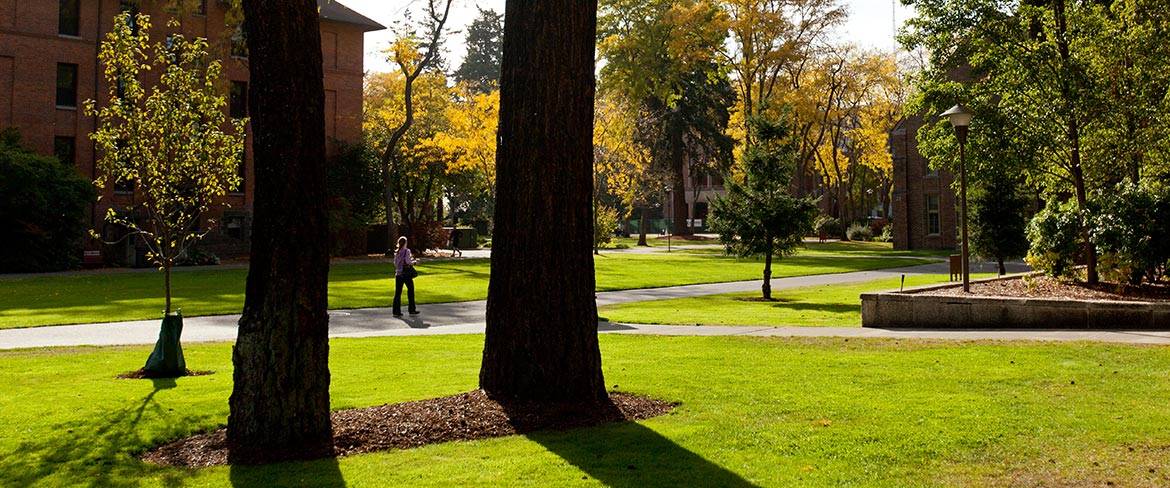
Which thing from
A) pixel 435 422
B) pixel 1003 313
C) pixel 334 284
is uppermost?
pixel 334 284

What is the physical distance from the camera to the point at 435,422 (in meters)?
7.46

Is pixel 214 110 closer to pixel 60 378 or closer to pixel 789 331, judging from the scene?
pixel 60 378

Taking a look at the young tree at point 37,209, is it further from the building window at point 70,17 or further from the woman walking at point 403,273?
the woman walking at point 403,273

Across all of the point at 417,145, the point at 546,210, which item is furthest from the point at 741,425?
the point at 417,145

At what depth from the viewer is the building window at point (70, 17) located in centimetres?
3738

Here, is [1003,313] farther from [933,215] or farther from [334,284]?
[933,215]

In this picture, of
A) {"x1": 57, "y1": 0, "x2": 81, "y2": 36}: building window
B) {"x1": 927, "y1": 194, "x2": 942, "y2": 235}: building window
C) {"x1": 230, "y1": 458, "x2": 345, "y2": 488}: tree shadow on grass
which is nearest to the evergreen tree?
{"x1": 927, "y1": 194, "x2": 942, "y2": 235}: building window

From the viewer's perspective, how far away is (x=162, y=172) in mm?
13023

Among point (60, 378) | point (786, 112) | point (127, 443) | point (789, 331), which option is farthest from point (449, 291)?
point (127, 443)

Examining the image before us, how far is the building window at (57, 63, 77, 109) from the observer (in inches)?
1470

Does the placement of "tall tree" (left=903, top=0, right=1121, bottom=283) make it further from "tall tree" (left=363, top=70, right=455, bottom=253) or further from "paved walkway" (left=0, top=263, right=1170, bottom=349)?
"tall tree" (left=363, top=70, right=455, bottom=253)

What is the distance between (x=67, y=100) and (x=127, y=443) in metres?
36.2

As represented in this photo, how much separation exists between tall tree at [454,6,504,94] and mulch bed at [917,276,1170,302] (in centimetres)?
7865

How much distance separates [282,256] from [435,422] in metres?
1.87
